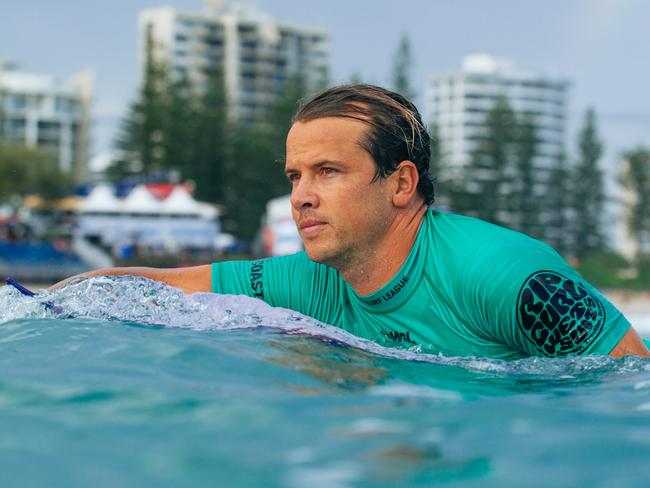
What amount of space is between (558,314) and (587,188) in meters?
49.4

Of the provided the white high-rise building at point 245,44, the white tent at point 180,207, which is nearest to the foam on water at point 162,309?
the white tent at point 180,207

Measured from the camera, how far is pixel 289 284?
11.2ft

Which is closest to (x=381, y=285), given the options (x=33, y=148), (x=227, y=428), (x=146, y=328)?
(x=146, y=328)

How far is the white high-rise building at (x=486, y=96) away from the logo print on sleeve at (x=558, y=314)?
389 ft

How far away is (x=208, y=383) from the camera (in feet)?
6.70

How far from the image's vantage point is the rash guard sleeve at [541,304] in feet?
8.25

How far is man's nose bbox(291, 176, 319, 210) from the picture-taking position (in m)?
2.91

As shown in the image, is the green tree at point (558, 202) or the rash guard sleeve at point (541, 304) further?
the green tree at point (558, 202)

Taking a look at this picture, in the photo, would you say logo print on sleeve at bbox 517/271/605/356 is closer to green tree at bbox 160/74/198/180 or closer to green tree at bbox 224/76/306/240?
green tree at bbox 224/76/306/240

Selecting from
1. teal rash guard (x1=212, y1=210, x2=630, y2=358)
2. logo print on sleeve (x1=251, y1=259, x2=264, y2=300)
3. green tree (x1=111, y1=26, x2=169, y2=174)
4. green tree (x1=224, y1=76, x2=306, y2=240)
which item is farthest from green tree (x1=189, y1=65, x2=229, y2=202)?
teal rash guard (x1=212, y1=210, x2=630, y2=358)

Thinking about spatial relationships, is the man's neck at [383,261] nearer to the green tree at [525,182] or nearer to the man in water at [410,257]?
the man in water at [410,257]

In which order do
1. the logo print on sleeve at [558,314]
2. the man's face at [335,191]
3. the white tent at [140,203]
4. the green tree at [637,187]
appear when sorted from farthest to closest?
the green tree at [637,187] < the white tent at [140,203] < the man's face at [335,191] < the logo print on sleeve at [558,314]

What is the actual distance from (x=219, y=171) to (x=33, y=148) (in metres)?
15.8

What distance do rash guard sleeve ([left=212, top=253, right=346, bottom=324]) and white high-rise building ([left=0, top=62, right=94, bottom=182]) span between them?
96.8 meters
